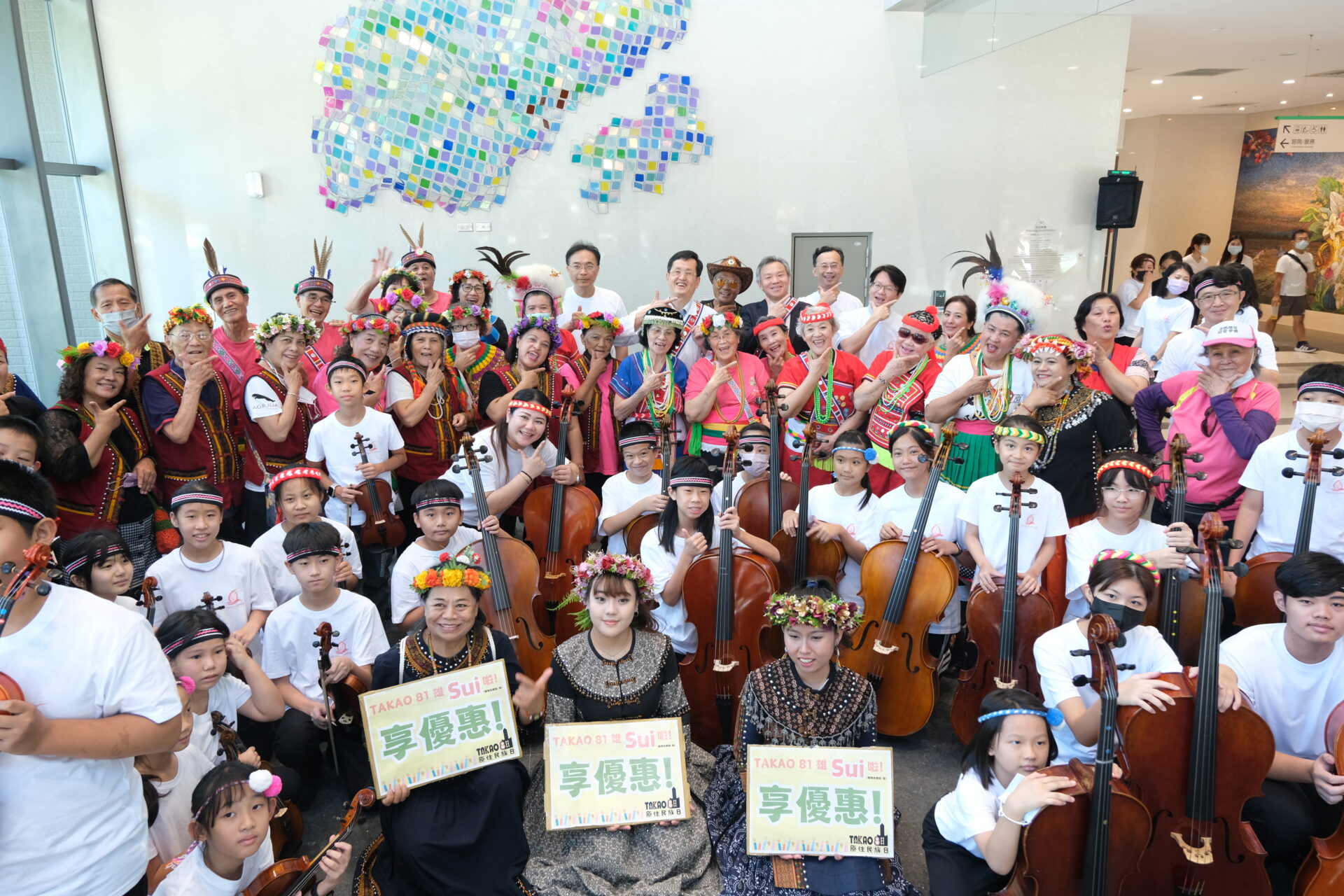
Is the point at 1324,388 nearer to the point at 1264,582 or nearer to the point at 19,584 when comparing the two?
the point at 1264,582

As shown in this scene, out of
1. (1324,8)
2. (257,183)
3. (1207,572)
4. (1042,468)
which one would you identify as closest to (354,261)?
(257,183)

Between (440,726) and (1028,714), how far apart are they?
1639 millimetres

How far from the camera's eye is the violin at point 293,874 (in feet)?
6.15

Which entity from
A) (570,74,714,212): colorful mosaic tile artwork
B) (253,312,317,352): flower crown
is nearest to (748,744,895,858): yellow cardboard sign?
(253,312,317,352): flower crown

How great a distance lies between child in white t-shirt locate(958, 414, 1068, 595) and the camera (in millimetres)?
3016

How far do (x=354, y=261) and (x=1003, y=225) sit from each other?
5970 mm

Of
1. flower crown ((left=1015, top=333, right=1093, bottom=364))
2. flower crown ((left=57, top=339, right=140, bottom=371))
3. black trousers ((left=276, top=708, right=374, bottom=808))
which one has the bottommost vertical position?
black trousers ((left=276, top=708, right=374, bottom=808))

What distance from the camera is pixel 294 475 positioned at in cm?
316

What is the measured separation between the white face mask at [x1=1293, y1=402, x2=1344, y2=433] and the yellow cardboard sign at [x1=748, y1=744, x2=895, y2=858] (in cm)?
215

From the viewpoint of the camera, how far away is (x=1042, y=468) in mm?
3500

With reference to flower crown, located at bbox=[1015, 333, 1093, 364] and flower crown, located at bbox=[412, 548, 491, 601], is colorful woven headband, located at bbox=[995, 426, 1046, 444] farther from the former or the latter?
flower crown, located at bbox=[412, 548, 491, 601]

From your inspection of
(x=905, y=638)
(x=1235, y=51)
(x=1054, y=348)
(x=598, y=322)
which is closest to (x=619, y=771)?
(x=905, y=638)

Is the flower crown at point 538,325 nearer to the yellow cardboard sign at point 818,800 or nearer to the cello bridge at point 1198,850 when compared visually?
the yellow cardboard sign at point 818,800

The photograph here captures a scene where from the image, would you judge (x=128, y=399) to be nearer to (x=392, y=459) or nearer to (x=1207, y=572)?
(x=392, y=459)
